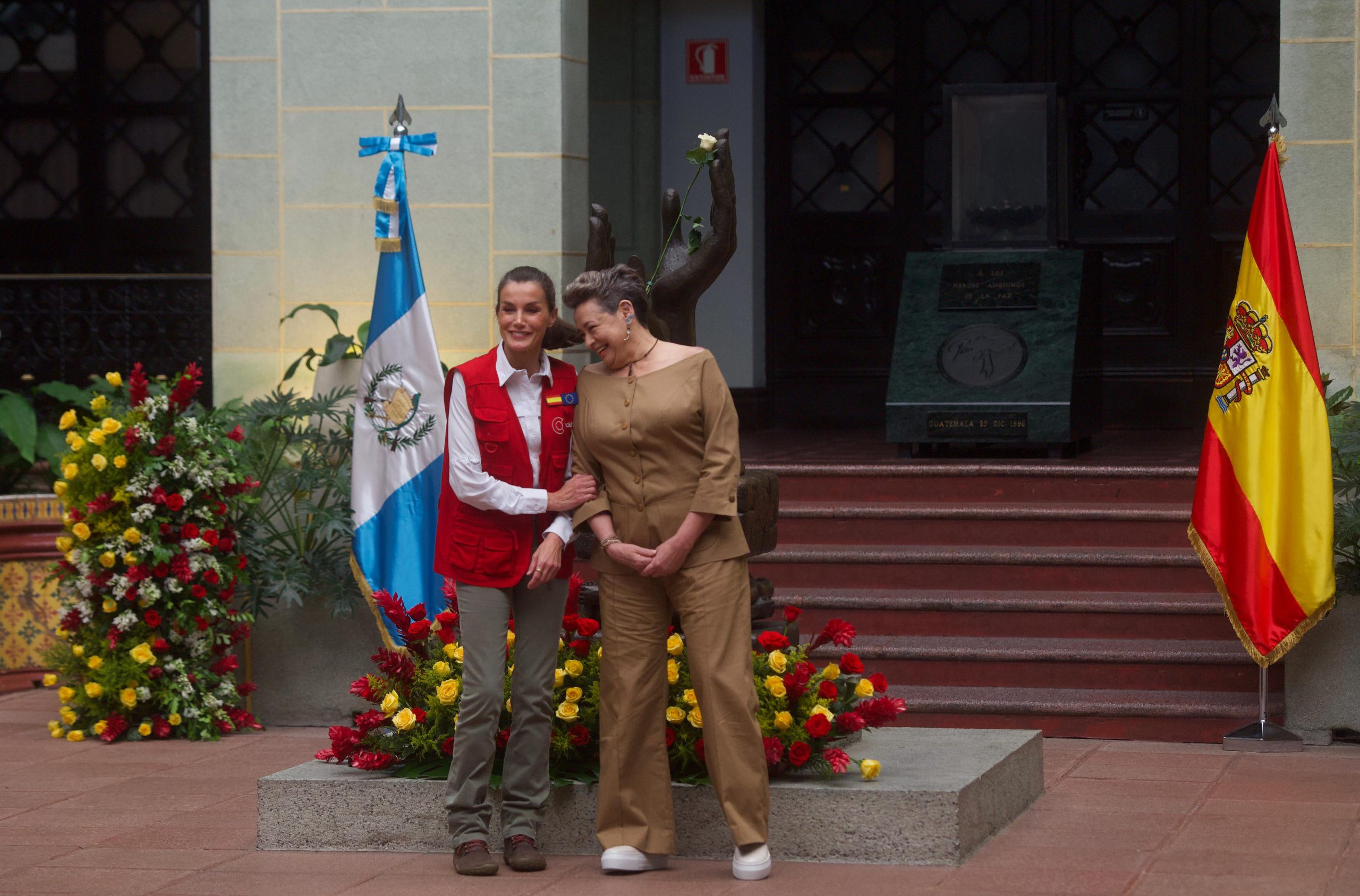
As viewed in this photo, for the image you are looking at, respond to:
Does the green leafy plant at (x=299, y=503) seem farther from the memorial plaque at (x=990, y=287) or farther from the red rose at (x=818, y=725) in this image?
the memorial plaque at (x=990, y=287)

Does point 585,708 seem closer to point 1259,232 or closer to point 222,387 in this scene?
point 1259,232

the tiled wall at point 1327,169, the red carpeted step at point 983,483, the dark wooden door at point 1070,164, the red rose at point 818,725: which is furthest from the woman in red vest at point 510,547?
the dark wooden door at point 1070,164

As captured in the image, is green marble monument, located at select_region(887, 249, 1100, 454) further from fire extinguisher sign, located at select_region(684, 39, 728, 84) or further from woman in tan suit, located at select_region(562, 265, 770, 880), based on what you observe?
woman in tan suit, located at select_region(562, 265, 770, 880)

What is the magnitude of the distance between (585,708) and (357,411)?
2657 mm

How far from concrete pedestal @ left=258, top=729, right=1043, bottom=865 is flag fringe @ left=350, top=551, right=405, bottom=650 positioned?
171cm

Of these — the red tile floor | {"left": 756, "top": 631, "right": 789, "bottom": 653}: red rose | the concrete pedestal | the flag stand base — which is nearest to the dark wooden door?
the flag stand base

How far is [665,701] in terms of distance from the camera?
5609mm

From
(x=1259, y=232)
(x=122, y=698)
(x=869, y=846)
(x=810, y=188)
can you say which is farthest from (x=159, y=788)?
(x=810, y=188)

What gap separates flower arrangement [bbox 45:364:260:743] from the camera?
804cm

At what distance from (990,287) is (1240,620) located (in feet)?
10.8

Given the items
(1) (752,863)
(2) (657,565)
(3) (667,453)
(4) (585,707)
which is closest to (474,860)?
(4) (585,707)

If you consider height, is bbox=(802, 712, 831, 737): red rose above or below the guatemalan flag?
below

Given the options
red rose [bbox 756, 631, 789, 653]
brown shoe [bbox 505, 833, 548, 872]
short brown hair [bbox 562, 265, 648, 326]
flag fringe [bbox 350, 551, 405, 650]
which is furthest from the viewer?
flag fringe [bbox 350, 551, 405, 650]

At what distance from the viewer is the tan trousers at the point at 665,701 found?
5410 millimetres
